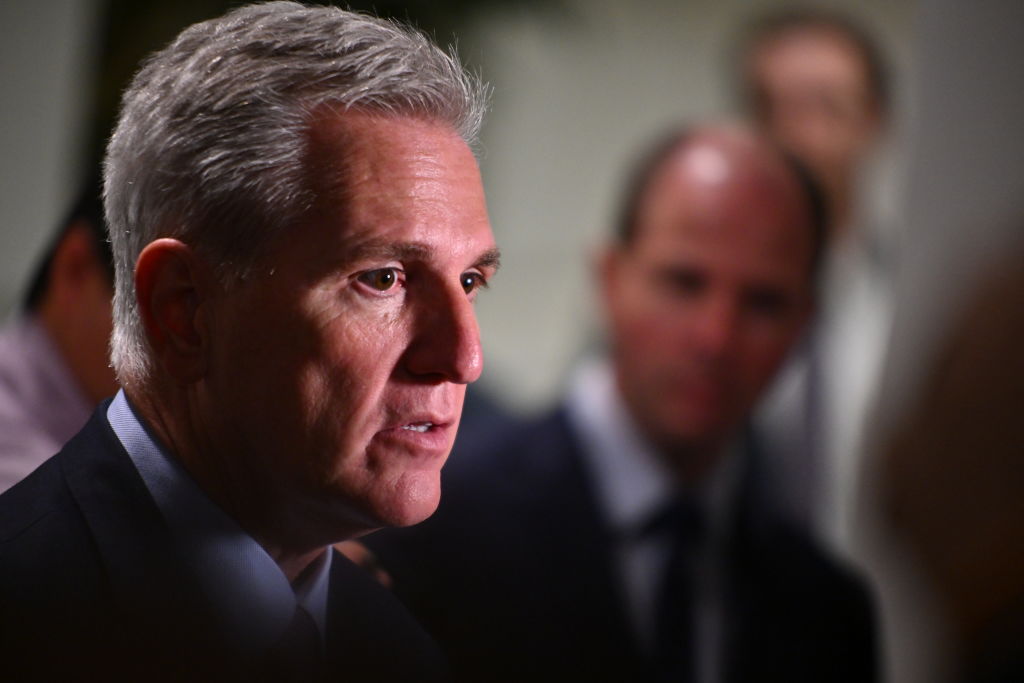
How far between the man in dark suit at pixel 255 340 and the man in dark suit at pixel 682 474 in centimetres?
52

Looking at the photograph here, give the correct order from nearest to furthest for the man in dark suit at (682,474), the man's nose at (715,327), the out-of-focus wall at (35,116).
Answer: the out-of-focus wall at (35,116) → the man in dark suit at (682,474) → the man's nose at (715,327)

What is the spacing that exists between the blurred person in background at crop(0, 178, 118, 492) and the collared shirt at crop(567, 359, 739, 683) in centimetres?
81

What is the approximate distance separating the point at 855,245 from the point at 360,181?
157cm

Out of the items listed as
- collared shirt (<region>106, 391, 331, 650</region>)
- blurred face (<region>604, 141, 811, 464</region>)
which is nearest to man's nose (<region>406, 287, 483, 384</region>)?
collared shirt (<region>106, 391, 331, 650</region>)

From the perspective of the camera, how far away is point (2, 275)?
699mm

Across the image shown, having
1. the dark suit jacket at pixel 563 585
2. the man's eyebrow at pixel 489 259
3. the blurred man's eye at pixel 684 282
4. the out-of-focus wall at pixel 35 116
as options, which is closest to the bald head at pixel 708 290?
the blurred man's eye at pixel 684 282

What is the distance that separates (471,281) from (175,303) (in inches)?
4.7

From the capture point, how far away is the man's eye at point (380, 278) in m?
0.43

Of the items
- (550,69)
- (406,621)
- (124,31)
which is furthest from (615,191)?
(406,621)

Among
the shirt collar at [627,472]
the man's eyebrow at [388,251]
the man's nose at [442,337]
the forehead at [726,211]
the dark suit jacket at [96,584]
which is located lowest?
the shirt collar at [627,472]

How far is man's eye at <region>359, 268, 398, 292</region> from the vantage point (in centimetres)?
43

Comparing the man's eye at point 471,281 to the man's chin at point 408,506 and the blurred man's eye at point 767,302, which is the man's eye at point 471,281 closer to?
the man's chin at point 408,506

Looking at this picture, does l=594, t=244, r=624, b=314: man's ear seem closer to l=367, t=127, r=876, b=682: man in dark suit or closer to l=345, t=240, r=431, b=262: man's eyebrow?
l=367, t=127, r=876, b=682: man in dark suit

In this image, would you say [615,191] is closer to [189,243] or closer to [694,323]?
[694,323]
